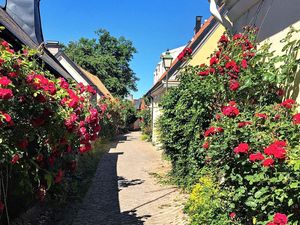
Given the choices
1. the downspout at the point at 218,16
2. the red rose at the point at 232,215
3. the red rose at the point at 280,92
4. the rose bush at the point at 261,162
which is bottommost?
the red rose at the point at 232,215

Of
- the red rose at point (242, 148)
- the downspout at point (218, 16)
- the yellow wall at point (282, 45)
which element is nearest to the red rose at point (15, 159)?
the red rose at point (242, 148)

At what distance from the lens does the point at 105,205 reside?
8523 millimetres

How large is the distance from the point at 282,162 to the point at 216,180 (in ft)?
10.5

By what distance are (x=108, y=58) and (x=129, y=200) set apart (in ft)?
157

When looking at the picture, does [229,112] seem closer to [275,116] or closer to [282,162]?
[275,116]

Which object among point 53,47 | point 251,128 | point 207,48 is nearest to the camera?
point 251,128

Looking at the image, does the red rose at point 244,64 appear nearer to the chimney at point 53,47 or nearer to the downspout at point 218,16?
the downspout at point 218,16

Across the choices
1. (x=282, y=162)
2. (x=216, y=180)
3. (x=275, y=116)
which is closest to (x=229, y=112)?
(x=275, y=116)

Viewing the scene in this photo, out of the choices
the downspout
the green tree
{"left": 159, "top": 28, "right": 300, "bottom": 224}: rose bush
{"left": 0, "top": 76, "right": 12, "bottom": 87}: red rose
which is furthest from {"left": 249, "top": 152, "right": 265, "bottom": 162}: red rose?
the green tree

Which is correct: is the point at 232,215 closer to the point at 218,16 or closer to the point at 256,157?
the point at 256,157

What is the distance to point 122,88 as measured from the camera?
55.5 meters

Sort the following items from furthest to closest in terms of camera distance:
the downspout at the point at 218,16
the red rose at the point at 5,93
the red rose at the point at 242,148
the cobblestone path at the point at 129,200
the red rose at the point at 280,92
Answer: the downspout at the point at 218,16, the cobblestone path at the point at 129,200, the red rose at the point at 280,92, the red rose at the point at 242,148, the red rose at the point at 5,93

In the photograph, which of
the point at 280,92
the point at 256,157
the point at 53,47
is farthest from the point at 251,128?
the point at 53,47

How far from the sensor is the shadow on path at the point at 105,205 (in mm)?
7301
